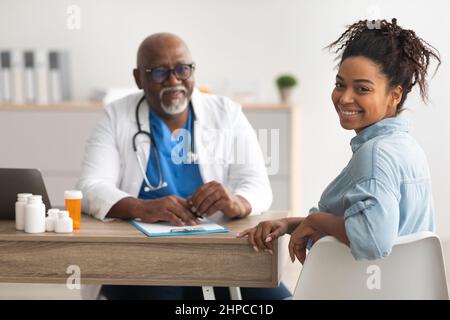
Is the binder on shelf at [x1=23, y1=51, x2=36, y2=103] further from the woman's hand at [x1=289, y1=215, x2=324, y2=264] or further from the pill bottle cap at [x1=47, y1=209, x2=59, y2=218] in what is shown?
the woman's hand at [x1=289, y1=215, x2=324, y2=264]

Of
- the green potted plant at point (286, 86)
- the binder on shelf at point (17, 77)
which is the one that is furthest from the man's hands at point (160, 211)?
the binder on shelf at point (17, 77)

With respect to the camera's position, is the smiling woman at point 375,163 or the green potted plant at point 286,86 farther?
the green potted plant at point 286,86

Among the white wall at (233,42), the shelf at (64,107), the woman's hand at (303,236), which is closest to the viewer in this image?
the woman's hand at (303,236)

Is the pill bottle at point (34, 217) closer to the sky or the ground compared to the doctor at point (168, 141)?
closer to the ground

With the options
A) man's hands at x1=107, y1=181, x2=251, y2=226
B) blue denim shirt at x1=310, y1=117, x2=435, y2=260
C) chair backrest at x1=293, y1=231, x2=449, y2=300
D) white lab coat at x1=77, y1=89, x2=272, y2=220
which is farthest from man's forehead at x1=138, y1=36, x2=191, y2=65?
chair backrest at x1=293, y1=231, x2=449, y2=300

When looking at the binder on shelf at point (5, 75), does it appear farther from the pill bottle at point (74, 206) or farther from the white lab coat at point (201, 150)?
the pill bottle at point (74, 206)

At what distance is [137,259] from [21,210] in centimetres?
33

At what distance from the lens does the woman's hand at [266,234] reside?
5.97ft

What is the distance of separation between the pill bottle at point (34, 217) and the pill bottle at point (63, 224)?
0.13ft

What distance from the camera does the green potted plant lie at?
468 cm

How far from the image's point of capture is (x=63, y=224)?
1908 millimetres

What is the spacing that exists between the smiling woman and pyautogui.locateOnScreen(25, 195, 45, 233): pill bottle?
0.52m

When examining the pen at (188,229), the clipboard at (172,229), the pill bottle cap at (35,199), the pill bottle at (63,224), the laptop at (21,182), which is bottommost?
the clipboard at (172,229)

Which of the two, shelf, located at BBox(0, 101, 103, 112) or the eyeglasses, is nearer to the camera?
the eyeglasses
